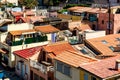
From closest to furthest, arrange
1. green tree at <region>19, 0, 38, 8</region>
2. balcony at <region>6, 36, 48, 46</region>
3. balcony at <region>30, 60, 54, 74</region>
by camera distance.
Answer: balcony at <region>30, 60, 54, 74</region>
balcony at <region>6, 36, 48, 46</region>
green tree at <region>19, 0, 38, 8</region>

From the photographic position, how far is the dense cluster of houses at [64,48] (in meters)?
28.2

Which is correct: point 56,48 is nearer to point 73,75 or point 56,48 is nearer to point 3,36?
point 73,75

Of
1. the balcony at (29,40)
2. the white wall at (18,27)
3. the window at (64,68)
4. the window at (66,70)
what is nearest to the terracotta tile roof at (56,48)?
the window at (64,68)

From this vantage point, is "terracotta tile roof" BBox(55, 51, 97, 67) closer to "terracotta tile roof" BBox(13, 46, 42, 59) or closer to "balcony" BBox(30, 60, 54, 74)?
"balcony" BBox(30, 60, 54, 74)

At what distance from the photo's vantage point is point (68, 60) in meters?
30.2

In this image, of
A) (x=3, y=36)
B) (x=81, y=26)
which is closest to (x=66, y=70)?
(x=3, y=36)

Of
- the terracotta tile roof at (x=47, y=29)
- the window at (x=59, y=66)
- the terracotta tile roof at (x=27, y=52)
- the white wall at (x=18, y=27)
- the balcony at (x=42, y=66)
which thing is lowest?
the balcony at (x=42, y=66)

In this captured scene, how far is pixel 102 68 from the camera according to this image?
2647 centimetres

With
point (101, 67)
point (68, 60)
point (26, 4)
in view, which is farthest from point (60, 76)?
point (26, 4)

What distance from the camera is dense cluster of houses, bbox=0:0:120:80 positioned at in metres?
28.2

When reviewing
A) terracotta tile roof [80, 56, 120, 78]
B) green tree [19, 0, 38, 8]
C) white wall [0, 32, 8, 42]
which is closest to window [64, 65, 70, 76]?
terracotta tile roof [80, 56, 120, 78]

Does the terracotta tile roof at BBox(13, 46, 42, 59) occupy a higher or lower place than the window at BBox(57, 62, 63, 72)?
lower

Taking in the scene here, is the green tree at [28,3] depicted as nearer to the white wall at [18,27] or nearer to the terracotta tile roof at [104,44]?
the white wall at [18,27]

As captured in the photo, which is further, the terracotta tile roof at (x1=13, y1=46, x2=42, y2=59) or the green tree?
the green tree
